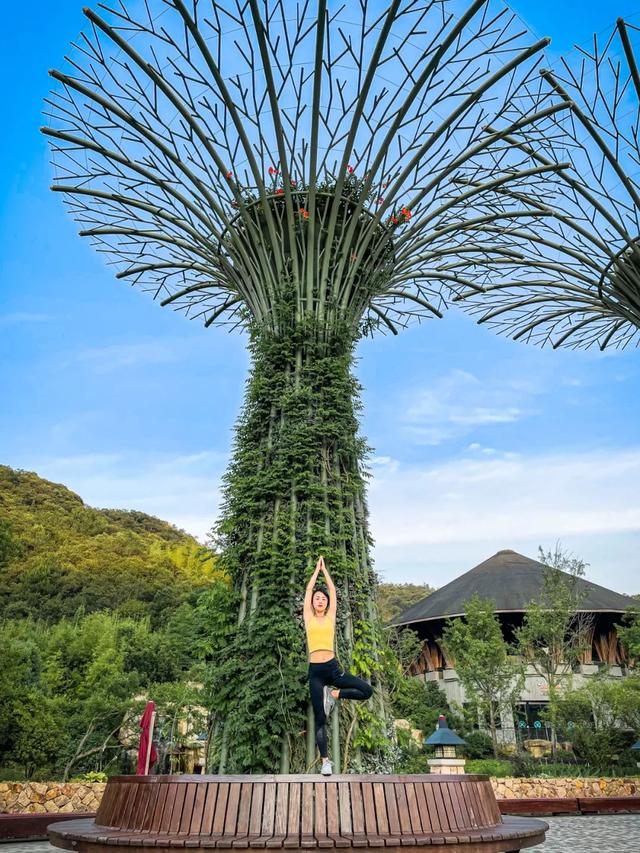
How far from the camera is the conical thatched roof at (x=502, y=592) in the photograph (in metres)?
24.8

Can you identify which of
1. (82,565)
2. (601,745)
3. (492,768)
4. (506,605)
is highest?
(82,565)

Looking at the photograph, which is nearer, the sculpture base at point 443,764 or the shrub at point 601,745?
the sculpture base at point 443,764

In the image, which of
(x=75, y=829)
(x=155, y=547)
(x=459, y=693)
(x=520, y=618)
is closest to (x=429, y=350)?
(x=520, y=618)

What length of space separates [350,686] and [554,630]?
16.3 meters

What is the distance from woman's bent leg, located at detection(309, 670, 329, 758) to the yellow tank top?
0.20 meters

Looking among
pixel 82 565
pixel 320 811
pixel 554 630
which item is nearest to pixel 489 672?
pixel 554 630

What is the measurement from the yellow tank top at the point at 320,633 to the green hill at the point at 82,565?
20.8 meters

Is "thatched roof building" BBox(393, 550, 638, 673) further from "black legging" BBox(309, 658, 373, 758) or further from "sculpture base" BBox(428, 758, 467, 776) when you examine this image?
"black legging" BBox(309, 658, 373, 758)

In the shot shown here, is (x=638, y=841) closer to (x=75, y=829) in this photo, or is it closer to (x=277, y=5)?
(x=75, y=829)

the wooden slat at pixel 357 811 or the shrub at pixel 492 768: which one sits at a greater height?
the wooden slat at pixel 357 811

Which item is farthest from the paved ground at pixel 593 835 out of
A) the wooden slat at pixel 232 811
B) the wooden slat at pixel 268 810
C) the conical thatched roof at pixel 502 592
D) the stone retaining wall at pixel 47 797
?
the conical thatched roof at pixel 502 592

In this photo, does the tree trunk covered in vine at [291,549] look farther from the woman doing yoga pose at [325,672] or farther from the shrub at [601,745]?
the shrub at [601,745]

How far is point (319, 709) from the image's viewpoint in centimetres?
468

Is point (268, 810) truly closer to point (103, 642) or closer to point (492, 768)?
point (492, 768)
